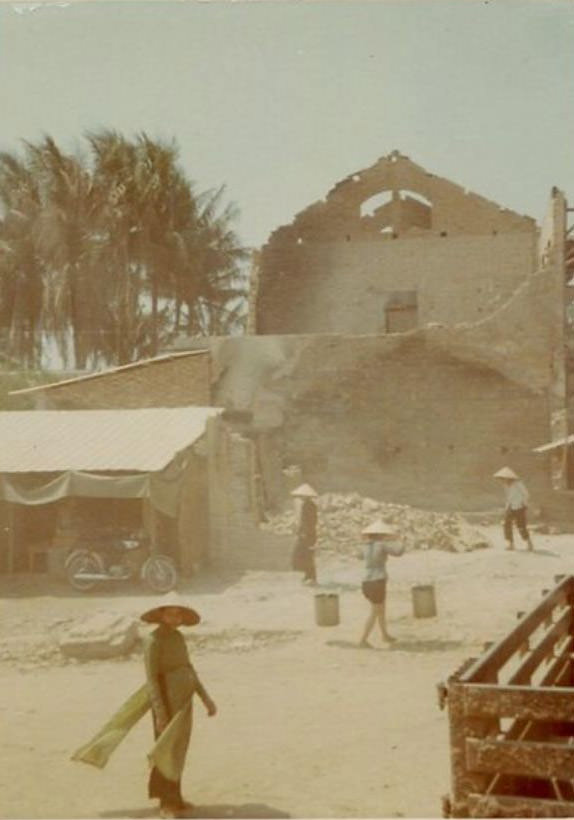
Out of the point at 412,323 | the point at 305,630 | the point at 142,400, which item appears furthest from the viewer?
the point at 412,323

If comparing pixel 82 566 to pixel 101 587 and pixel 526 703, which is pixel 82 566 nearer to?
pixel 101 587

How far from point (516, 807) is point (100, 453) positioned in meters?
13.1

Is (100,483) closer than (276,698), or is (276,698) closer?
(276,698)

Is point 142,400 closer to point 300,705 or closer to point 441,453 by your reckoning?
point 441,453

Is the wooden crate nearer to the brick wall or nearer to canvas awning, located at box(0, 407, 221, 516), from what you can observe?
canvas awning, located at box(0, 407, 221, 516)

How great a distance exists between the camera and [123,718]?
23.8ft

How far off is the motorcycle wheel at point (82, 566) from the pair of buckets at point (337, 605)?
13.5 ft

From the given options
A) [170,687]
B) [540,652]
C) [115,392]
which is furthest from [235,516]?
[540,652]

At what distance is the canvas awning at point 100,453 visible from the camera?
53.4ft

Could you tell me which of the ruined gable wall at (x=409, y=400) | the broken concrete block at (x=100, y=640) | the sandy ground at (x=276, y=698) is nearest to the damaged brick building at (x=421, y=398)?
the ruined gable wall at (x=409, y=400)

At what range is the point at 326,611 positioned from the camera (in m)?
13.1

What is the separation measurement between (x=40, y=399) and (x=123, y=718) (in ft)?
48.5

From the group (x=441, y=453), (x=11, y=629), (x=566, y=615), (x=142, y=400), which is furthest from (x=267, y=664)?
(x=441, y=453)

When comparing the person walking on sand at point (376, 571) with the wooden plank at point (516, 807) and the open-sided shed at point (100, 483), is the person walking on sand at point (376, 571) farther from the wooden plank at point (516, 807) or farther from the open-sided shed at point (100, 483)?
the wooden plank at point (516, 807)
